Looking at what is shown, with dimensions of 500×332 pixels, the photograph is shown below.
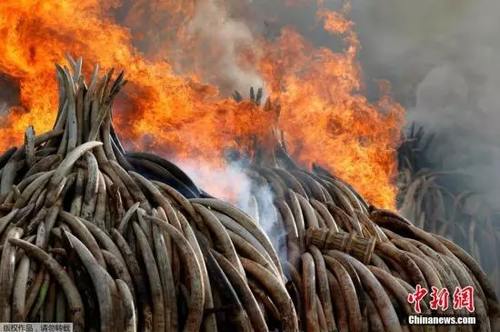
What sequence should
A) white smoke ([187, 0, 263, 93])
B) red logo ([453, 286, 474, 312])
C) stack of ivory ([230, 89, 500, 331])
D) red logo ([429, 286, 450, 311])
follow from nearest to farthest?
stack of ivory ([230, 89, 500, 331]), red logo ([429, 286, 450, 311]), red logo ([453, 286, 474, 312]), white smoke ([187, 0, 263, 93])

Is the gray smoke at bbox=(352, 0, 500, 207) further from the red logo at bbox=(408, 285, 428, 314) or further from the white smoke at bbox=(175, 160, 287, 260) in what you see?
the red logo at bbox=(408, 285, 428, 314)

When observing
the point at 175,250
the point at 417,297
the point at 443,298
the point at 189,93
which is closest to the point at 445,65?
the point at 189,93

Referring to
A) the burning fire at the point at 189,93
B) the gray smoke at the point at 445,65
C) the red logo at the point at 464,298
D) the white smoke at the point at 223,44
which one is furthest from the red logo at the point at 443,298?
the white smoke at the point at 223,44

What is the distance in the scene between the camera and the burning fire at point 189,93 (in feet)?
30.8

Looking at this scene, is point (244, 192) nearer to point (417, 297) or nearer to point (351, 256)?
point (351, 256)

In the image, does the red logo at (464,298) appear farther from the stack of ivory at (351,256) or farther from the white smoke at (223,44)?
the white smoke at (223,44)

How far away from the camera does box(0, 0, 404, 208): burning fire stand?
9383 mm

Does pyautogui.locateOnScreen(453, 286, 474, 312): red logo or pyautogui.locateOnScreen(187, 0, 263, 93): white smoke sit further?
pyautogui.locateOnScreen(187, 0, 263, 93): white smoke

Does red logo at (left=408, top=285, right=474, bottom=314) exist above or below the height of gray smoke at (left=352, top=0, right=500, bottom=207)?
below

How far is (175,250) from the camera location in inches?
217

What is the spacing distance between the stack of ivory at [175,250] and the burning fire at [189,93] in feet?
5.33

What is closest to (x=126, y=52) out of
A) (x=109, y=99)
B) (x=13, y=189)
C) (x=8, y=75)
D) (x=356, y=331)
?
(x=8, y=75)

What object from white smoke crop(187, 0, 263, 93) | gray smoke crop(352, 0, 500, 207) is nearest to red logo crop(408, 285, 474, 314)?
gray smoke crop(352, 0, 500, 207)

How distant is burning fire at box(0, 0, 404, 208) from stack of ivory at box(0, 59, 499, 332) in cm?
163
